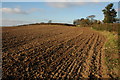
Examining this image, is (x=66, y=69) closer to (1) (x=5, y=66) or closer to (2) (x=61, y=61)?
(2) (x=61, y=61)

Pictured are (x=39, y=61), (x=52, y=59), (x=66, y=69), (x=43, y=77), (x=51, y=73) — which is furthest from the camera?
(x=52, y=59)

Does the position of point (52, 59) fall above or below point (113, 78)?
above

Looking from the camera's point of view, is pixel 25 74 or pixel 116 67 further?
pixel 116 67

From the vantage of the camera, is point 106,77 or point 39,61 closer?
point 106,77

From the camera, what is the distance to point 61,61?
636 centimetres

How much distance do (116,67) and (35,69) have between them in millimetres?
4056

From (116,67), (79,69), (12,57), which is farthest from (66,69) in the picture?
(12,57)

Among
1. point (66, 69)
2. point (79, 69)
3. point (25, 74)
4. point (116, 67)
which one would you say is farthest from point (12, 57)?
point (116, 67)

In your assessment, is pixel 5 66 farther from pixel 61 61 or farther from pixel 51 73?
pixel 61 61

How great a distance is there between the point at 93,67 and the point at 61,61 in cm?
173

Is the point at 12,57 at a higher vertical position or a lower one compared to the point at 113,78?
higher

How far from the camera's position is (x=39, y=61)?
616cm

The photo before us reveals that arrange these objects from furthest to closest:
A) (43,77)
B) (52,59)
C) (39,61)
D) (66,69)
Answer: (52,59) < (39,61) < (66,69) < (43,77)

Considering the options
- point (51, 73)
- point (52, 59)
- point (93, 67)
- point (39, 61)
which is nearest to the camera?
point (51, 73)
